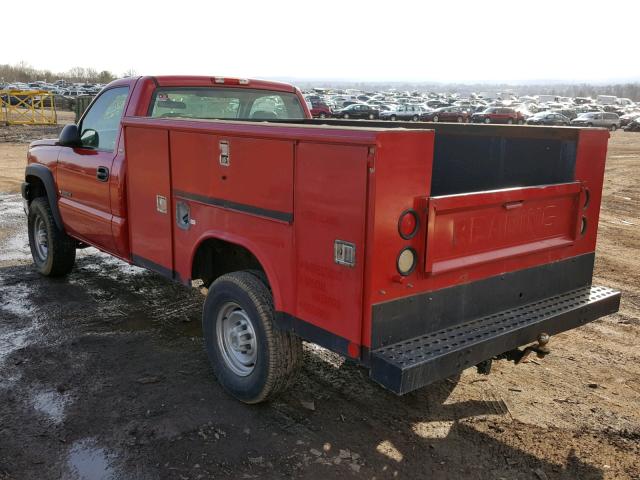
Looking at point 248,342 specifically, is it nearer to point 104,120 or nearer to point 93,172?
point 93,172

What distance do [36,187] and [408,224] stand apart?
17.2 ft

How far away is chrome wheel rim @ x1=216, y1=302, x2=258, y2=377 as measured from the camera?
4.06 m

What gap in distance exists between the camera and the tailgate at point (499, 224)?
3.27 meters

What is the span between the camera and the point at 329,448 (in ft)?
11.9

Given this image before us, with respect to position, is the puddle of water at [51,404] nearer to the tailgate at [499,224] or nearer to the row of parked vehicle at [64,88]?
the tailgate at [499,224]

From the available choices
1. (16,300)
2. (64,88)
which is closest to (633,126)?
(16,300)

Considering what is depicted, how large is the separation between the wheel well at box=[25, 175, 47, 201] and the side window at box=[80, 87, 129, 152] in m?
1.14

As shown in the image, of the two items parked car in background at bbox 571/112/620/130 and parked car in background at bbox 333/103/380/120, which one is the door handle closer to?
parked car in background at bbox 333/103/380/120

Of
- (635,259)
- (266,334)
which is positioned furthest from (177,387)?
(635,259)

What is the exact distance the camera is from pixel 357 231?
304 cm

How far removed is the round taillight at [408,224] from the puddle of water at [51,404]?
99.0 inches

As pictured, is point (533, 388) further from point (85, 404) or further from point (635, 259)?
point (635, 259)

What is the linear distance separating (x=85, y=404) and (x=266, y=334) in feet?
4.65

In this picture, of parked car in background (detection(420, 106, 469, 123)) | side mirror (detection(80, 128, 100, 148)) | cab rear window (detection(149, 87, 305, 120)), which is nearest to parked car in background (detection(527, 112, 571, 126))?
parked car in background (detection(420, 106, 469, 123))
